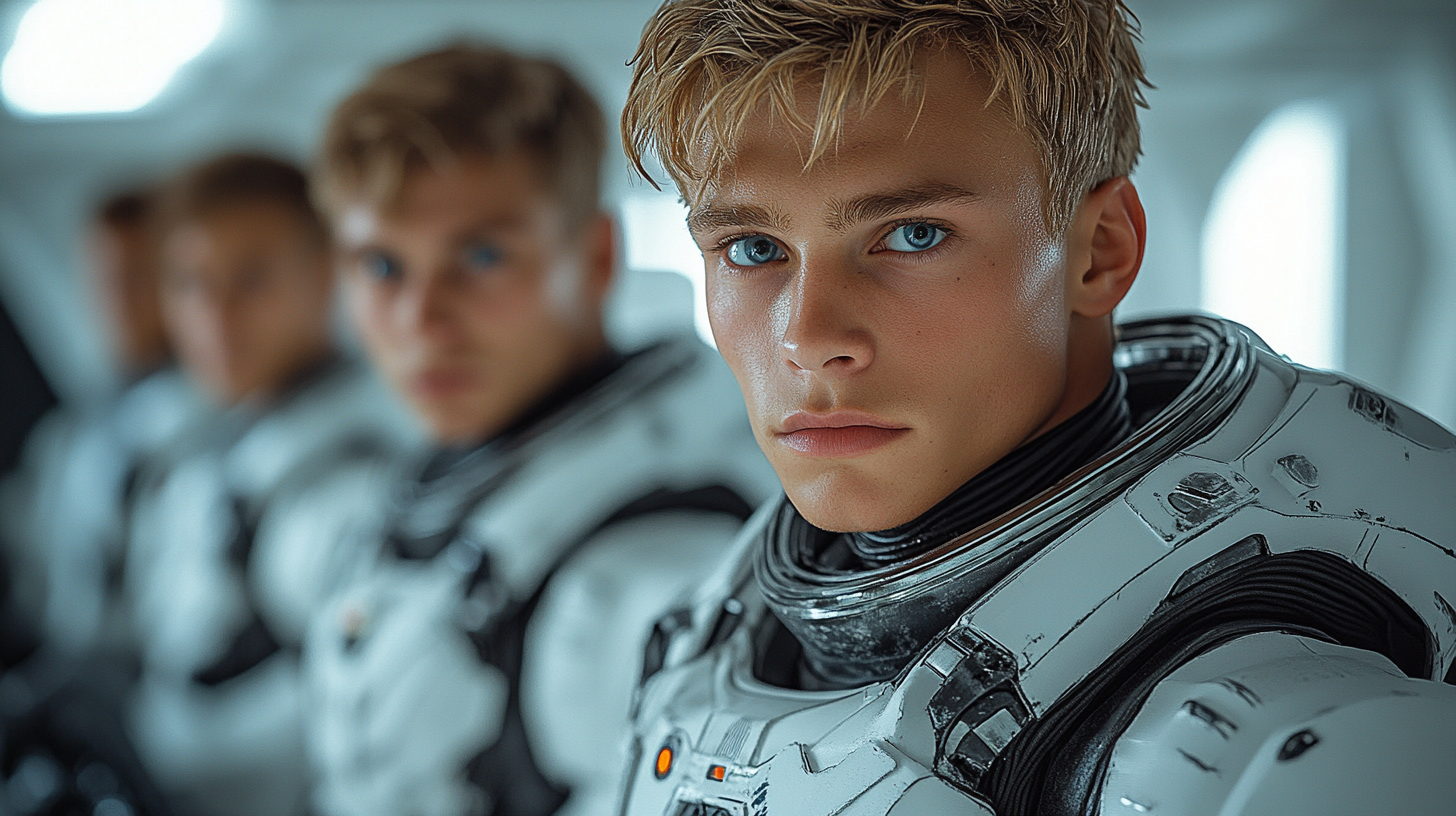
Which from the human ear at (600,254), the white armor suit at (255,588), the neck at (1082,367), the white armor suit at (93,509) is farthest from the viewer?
the white armor suit at (93,509)

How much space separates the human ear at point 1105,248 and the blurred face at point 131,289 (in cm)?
254

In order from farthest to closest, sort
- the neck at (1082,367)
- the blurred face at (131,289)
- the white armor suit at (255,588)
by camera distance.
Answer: the blurred face at (131,289), the white armor suit at (255,588), the neck at (1082,367)

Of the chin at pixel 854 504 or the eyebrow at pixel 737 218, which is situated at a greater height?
the eyebrow at pixel 737 218

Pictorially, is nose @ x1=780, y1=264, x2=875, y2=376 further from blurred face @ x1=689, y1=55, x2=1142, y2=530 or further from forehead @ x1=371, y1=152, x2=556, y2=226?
forehead @ x1=371, y1=152, x2=556, y2=226

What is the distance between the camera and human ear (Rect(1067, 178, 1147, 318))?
747mm

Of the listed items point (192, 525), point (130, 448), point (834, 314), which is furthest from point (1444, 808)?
point (130, 448)

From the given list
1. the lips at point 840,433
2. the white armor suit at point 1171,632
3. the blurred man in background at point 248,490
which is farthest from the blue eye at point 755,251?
the blurred man in background at point 248,490

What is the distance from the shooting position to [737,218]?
0.73 m

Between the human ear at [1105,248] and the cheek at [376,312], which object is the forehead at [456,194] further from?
the human ear at [1105,248]

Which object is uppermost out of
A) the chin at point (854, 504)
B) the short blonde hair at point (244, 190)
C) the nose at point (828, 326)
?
the nose at point (828, 326)

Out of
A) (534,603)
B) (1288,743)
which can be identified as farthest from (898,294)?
(534,603)

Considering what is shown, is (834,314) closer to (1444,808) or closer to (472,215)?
(1444,808)

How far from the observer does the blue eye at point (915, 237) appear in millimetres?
695

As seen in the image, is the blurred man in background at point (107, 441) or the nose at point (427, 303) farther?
the blurred man in background at point (107, 441)
